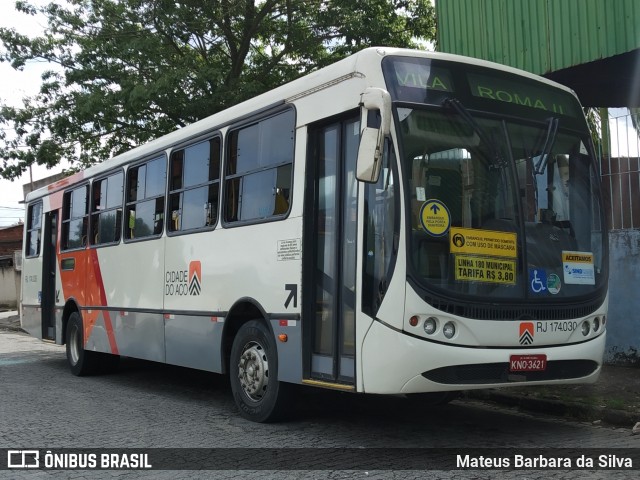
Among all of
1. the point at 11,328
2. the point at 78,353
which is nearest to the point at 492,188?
the point at 78,353

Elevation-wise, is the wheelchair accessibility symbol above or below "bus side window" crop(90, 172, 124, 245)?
below

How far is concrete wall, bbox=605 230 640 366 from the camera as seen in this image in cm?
1001

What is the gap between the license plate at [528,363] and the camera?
232 inches

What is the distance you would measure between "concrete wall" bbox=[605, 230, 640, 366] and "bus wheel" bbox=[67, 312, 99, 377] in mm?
7756

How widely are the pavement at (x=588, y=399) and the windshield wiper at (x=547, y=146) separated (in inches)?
99.7

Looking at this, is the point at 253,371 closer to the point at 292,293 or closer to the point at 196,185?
the point at 292,293

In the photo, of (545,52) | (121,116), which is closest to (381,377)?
(545,52)

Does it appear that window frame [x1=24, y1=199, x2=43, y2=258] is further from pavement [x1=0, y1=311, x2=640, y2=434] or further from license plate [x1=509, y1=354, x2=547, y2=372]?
license plate [x1=509, y1=354, x2=547, y2=372]

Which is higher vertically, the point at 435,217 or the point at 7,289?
the point at 435,217

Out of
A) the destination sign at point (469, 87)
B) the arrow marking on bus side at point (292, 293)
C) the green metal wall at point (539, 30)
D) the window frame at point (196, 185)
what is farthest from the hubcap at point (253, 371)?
the green metal wall at point (539, 30)

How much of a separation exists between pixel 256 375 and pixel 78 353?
561 centimetres

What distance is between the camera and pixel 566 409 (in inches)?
298

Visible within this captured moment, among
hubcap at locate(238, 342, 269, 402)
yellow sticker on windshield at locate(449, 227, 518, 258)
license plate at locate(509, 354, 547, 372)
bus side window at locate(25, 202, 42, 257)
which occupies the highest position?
bus side window at locate(25, 202, 42, 257)

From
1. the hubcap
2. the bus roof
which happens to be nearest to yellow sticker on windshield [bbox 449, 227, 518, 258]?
the bus roof
